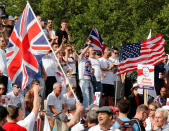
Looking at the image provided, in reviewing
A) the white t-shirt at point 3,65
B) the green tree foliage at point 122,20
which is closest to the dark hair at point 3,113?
the white t-shirt at point 3,65

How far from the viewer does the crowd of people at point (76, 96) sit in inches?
343

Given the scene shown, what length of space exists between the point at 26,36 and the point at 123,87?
279 inches

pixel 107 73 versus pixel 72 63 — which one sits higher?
pixel 72 63

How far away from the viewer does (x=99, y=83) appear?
1695 cm

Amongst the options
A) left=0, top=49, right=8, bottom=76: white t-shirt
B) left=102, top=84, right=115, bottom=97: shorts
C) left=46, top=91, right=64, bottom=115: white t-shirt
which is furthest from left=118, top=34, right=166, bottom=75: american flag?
left=0, top=49, right=8, bottom=76: white t-shirt

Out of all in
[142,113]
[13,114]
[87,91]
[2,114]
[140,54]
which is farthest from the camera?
[140,54]

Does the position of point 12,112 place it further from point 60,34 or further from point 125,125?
point 60,34

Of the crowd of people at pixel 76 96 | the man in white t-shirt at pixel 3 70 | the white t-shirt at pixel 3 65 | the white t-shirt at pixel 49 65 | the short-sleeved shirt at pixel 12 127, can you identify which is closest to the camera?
the short-sleeved shirt at pixel 12 127

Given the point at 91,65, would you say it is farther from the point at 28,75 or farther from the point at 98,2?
the point at 98,2

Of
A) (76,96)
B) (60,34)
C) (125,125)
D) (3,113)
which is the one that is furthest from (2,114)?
(60,34)

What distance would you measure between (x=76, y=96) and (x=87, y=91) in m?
4.40

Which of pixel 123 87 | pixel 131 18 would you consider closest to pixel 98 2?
pixel 131 18

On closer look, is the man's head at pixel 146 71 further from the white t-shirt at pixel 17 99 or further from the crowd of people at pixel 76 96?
the white t-shirt at pixel 17 99

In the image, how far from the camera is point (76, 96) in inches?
463
